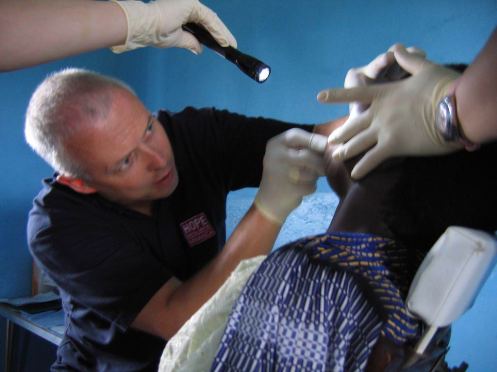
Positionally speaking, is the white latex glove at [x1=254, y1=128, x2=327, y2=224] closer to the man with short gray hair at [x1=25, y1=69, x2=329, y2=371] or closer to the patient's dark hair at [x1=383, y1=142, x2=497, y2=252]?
the man with short gray hair at [x1=25, y1=69, x2=329, y2=371]

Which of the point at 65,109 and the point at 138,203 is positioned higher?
the point at 65,109

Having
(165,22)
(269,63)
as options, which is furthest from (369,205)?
(269,63)

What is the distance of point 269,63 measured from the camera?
7.02ft

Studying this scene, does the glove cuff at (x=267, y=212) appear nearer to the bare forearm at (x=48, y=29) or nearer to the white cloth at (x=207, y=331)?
the white cloth at (x=207, y=331)

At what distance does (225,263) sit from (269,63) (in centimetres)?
140

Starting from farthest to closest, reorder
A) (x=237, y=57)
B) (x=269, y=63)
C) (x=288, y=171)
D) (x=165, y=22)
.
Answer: (x=269, y=63) < (x=165, y=22) < (x=237, y=57) < (x=288, y=171)

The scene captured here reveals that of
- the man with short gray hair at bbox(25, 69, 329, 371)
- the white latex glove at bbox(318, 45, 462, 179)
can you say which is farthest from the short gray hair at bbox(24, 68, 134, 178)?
the white latex glove at bbox(318, 45, 462, 179)

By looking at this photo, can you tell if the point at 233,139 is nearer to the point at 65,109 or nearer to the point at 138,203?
the point at 138,203

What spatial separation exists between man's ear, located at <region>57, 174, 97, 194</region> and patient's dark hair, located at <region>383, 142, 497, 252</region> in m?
0.79

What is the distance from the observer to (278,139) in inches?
38.7

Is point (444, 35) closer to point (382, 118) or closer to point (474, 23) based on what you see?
point (474, 23)

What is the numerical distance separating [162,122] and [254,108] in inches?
39.0

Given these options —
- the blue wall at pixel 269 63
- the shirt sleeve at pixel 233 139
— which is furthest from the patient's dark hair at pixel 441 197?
the blue wall at pixel 269 63

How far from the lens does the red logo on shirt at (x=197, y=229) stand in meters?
1.21
